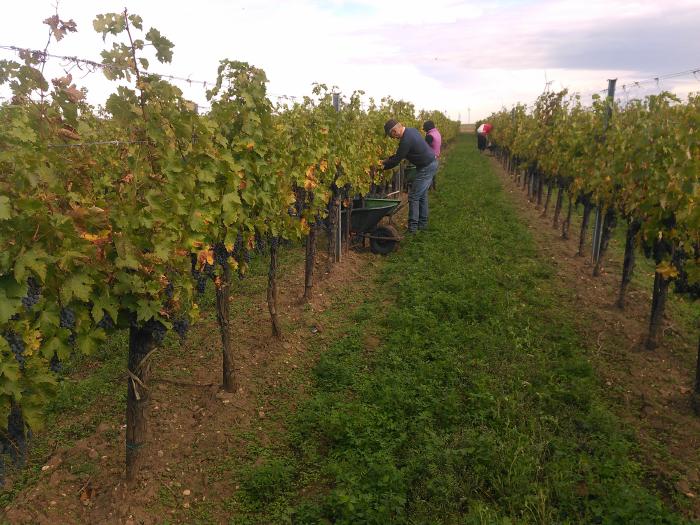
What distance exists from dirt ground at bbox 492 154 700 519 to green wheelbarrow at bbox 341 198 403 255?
280 centimetres

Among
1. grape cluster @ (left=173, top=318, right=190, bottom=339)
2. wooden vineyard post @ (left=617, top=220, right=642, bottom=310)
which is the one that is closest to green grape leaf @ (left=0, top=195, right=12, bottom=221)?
grape cluster @ (left=173, top=318, right=190, bottom=339)

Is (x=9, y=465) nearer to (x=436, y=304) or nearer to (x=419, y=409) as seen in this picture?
(x=419, y=409)

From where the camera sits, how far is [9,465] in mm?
3855

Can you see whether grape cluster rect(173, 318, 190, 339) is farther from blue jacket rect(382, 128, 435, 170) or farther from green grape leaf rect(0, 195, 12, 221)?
blue jacket rect(382, 128, 435, 170)

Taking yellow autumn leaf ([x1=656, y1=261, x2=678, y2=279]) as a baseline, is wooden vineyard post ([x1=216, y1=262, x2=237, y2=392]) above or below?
below

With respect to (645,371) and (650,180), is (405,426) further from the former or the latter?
(650,180)

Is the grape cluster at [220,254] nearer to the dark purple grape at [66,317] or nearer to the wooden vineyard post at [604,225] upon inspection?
the dark purple grape at [66,317]

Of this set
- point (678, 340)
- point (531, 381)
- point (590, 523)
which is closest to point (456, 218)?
point (678, 340)

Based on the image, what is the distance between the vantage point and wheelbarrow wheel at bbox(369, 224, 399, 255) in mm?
9227

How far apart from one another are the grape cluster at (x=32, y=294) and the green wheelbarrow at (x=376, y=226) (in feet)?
21.1

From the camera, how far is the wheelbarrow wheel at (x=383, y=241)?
923 centimetres

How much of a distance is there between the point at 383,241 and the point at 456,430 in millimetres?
5485

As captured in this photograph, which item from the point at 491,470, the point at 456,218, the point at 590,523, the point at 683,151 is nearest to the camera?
the point at 590,523

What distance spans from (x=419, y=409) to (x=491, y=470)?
875 millimetres
